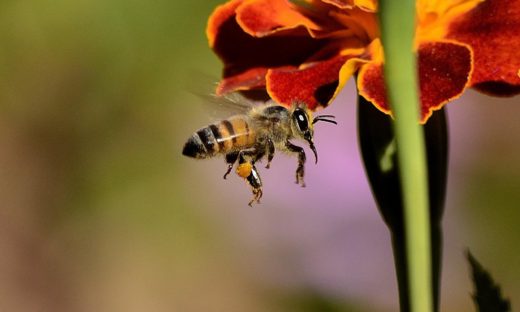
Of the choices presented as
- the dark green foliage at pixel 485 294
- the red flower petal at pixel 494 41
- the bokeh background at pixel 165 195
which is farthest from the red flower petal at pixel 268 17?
the bokeh background at pixel 165 195

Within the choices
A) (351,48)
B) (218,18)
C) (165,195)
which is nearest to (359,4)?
(351,48)

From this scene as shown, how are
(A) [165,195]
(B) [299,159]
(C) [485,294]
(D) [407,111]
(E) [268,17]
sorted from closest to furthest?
(D) [407,111] → (C) [485,294] → (E) [268,17] → (B) [299,159] → (A) [165,195]

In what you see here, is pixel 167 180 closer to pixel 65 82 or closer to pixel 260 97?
pixel 65 82

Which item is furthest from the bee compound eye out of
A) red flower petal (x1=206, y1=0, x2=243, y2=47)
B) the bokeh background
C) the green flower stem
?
the bokeh background

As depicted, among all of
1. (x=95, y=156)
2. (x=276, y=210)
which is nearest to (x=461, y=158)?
(x=276, y=210)

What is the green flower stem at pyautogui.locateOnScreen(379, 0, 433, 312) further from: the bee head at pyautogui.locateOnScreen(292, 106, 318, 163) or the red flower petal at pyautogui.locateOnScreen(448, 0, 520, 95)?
the bee head at pyautogui.locateOnScreen(292, 106, 318, 163)

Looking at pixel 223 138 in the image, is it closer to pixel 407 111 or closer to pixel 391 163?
pixel 391 163
